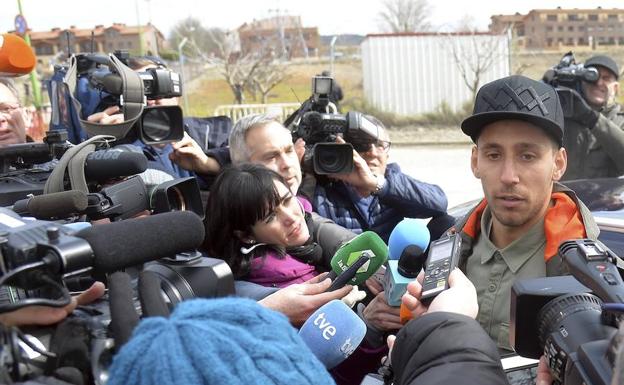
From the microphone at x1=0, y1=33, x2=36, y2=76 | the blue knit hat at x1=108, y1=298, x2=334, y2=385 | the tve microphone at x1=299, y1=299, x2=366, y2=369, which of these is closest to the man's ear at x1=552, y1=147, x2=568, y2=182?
the tve microphone at x1=299, y1=299, x2=366, y2=369

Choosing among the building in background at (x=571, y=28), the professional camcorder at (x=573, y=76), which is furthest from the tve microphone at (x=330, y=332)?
the building in background at (x=571, y=28)

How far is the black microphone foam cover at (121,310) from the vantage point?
0.99 m

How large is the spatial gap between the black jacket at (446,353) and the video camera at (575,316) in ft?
0.37

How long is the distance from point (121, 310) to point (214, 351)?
23 cm

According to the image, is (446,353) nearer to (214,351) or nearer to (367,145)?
(214,351)

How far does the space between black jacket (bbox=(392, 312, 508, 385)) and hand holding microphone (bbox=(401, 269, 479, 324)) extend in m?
0.07

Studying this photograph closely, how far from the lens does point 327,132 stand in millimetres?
2975

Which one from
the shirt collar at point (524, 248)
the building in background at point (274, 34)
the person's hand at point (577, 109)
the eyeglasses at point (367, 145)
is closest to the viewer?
the shirt collar at point (524, 248)

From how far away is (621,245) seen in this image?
2711mm

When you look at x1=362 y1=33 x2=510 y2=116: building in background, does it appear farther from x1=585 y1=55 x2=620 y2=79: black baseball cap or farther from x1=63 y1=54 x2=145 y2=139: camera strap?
x1=63 y1=54 x2=145 y2=139: camera strap

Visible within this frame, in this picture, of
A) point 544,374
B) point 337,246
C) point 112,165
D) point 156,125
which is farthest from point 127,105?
point 544,374

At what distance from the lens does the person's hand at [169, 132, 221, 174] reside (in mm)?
2783

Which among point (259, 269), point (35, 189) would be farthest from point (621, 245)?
point (35, 189)

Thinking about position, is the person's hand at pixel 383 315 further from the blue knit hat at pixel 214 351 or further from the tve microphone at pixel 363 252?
the blue knit hat at pixel 214 351
